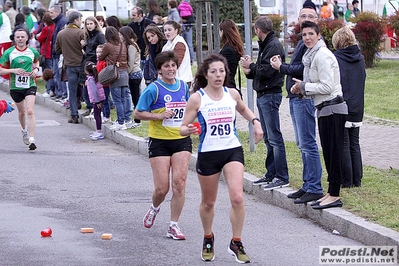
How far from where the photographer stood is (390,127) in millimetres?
14664

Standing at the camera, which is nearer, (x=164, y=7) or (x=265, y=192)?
(x=265, y=192)

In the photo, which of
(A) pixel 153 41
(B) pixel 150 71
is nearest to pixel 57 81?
(B) pixel 150 71

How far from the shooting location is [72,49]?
16.7m

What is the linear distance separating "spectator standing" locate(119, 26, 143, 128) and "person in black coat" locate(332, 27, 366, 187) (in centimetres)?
613

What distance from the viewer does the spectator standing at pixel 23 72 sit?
13.8 m

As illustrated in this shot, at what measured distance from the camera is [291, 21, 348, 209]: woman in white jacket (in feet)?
28.1

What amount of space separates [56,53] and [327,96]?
11.1 metres

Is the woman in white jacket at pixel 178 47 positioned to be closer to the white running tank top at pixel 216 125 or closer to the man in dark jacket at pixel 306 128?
the man in dark jacket at pixel 306 128

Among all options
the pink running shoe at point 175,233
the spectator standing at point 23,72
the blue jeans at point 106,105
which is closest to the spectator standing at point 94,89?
the blue jeans at point 106,105

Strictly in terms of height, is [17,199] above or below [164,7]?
below

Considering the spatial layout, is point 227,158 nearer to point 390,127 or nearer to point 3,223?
point 3,223

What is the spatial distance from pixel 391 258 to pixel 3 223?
13.2 feet

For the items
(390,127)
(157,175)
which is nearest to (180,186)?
(157,175)

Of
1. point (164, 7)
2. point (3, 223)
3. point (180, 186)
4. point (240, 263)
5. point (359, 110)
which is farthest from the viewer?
point (164, 7)
